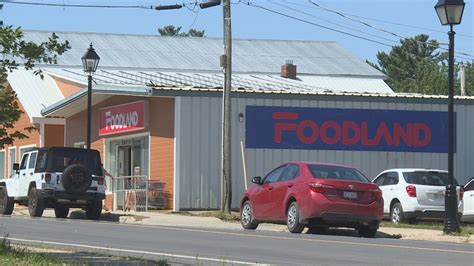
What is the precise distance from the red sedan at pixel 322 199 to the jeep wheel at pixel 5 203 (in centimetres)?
1039

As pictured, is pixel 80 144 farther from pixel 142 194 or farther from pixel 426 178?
pixel 426 178

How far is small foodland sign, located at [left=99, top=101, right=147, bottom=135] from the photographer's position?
3494 cm

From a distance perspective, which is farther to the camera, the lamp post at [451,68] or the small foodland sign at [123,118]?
the small foodland sign at [123,118]

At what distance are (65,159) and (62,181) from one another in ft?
3.17

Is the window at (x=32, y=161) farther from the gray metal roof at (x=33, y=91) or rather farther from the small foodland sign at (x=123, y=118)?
the gray metal roof at (x=33, y=91)

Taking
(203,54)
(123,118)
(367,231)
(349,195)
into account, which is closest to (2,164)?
(123,118)

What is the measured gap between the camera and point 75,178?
28516 millimetres

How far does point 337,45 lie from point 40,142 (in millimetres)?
26204

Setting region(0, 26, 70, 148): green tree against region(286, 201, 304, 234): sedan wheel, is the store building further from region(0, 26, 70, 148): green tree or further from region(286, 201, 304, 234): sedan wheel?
region(0, 26, 70, 148): green tree

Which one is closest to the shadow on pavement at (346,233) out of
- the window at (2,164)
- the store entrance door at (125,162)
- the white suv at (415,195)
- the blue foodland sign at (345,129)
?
the white suv at (415,195)

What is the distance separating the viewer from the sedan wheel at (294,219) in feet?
71.5

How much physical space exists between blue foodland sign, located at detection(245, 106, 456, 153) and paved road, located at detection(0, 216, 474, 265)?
11185mm

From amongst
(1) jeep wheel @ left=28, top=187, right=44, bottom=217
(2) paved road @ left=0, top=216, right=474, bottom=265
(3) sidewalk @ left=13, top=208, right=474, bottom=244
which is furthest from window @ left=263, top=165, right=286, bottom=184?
(1) jeep wheel @ left=28, top=187, right=44, bottom=217

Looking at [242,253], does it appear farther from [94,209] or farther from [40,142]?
[40,142]
